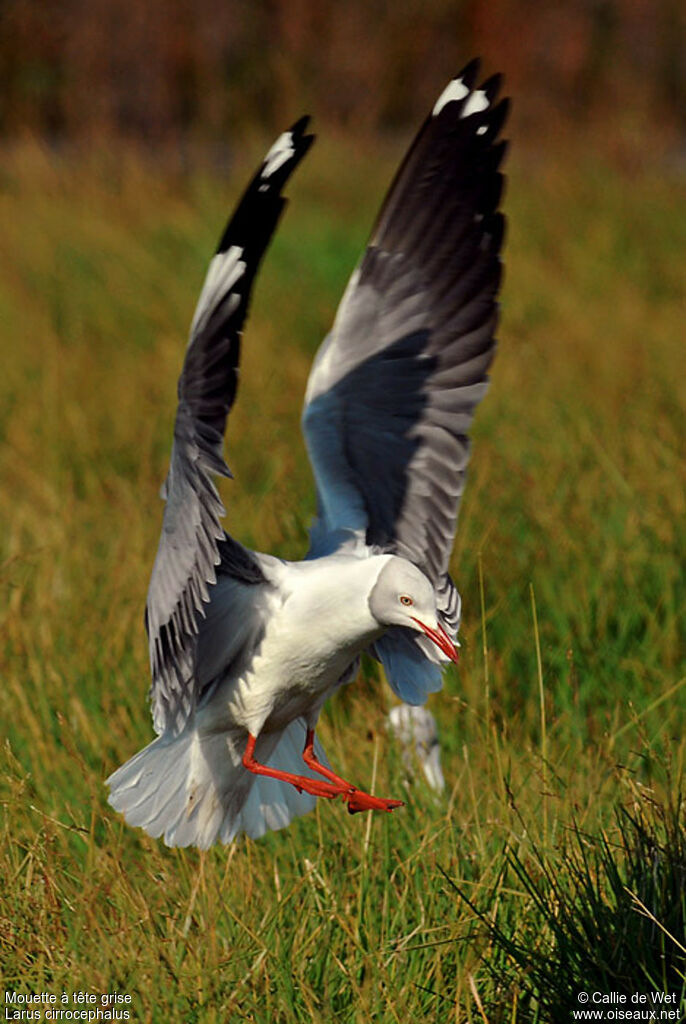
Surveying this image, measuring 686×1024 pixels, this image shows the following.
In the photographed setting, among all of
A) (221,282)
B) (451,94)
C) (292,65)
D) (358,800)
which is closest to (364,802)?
(358,800)

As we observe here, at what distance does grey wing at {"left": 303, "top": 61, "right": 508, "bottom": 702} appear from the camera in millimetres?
3238

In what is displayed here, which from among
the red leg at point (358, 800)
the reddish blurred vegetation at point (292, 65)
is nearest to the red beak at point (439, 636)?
the red leg at point (358, 800)

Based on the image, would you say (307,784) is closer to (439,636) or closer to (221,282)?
(439,636)

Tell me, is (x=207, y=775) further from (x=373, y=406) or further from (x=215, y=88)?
(x=215, y=88)

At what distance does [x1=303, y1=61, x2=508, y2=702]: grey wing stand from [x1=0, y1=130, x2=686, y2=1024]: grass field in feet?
1.09

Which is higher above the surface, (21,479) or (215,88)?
(215,88)

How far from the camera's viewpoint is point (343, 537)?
3197 mm

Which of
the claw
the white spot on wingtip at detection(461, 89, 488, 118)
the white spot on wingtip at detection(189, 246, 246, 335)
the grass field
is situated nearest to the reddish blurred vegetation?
the grass field

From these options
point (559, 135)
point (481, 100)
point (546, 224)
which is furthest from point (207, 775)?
point (559, 135)

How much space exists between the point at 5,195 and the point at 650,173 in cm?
345

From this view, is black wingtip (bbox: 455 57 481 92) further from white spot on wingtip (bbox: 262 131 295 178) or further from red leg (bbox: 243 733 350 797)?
red leg (bbox: 243 733 350 797)

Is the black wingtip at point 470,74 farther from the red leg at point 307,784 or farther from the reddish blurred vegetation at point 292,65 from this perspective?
the reddish blurred vegetation at point 292,65

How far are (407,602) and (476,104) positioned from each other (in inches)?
43.1

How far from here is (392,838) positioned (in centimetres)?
304
